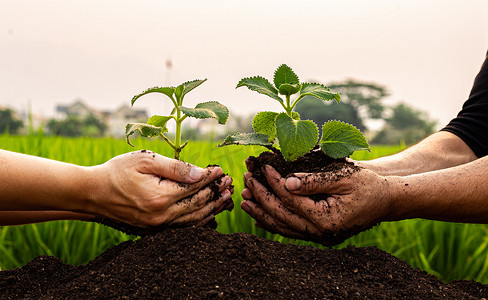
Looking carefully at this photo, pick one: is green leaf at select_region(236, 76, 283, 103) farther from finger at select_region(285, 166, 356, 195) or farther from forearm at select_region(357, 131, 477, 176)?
forearm at select_region(357, 131, 477, 176)

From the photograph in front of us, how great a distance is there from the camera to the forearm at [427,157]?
181 cm

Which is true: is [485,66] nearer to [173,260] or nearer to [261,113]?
[261,113]

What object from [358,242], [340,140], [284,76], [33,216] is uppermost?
[284,76]

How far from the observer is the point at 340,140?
4.74 feet

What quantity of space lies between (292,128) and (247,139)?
0.58ft

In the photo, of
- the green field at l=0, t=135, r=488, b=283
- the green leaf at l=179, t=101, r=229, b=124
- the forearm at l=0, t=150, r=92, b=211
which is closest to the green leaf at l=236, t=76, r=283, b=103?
the green leaf at l=179, t=101, r=229, b=124

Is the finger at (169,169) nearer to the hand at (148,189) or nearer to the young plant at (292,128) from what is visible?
the hand at (148,189)

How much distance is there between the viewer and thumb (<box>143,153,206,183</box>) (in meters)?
1.29

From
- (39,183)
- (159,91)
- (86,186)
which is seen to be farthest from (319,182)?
(39,183)

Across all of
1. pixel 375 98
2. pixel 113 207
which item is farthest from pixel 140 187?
pixel 375 98

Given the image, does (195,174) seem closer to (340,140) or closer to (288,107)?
(288,107)

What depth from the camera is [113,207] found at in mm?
1338

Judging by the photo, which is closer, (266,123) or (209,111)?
(209,111)

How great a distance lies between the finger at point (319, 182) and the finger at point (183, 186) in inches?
9.8
